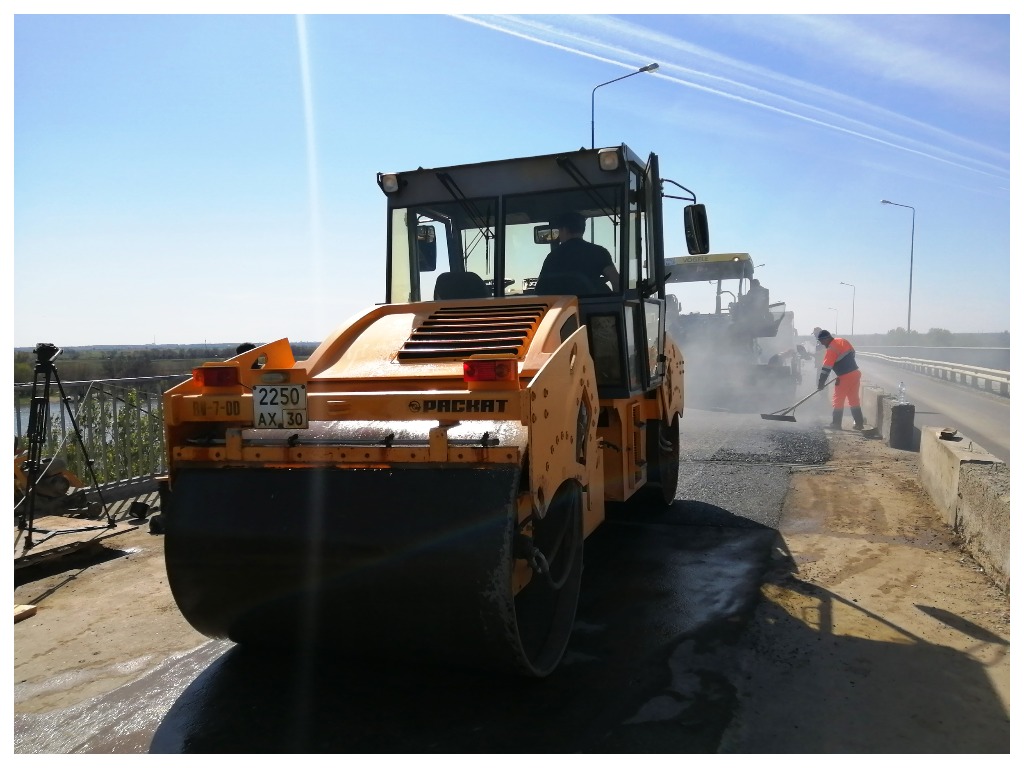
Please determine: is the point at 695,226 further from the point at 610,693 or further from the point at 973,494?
the point at 610,693

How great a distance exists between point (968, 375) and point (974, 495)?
1955cm

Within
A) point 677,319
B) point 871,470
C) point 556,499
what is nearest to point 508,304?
point 556,499

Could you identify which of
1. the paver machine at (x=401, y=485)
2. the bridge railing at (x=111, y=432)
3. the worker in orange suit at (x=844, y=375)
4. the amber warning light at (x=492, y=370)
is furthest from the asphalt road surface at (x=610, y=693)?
the worker in orange suit at (x=844, y=375)

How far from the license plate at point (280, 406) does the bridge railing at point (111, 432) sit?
4.36 metres

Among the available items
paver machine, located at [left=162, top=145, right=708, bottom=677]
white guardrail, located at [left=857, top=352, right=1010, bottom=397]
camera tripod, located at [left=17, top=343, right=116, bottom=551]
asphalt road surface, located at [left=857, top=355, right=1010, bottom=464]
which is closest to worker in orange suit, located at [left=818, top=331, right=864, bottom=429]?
asphalt road surface, located at [left=857, top=355, right=1010, bottom=464]

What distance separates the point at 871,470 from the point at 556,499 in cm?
620

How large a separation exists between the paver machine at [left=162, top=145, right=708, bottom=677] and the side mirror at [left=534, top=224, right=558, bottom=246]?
711 millimetres

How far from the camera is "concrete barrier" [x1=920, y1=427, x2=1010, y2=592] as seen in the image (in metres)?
4.79

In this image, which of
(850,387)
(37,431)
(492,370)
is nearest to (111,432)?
(37,431)

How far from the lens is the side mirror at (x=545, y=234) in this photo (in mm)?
5375

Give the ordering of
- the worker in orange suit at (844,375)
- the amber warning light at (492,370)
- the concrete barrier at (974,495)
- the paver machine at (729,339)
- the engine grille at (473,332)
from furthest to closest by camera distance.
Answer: the paver machine at (729,339) < the worker in orange suit at (844,375) < the concrete barrier at (974,495) < the engine grille at (473,332) < the amber warning light at (492,370)

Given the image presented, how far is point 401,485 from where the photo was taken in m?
3.21

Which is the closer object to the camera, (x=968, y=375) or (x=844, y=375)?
(x=844, y=375)

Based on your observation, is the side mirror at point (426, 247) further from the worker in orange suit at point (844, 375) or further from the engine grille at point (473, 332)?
the worker in orange suit at point (844, 375)
